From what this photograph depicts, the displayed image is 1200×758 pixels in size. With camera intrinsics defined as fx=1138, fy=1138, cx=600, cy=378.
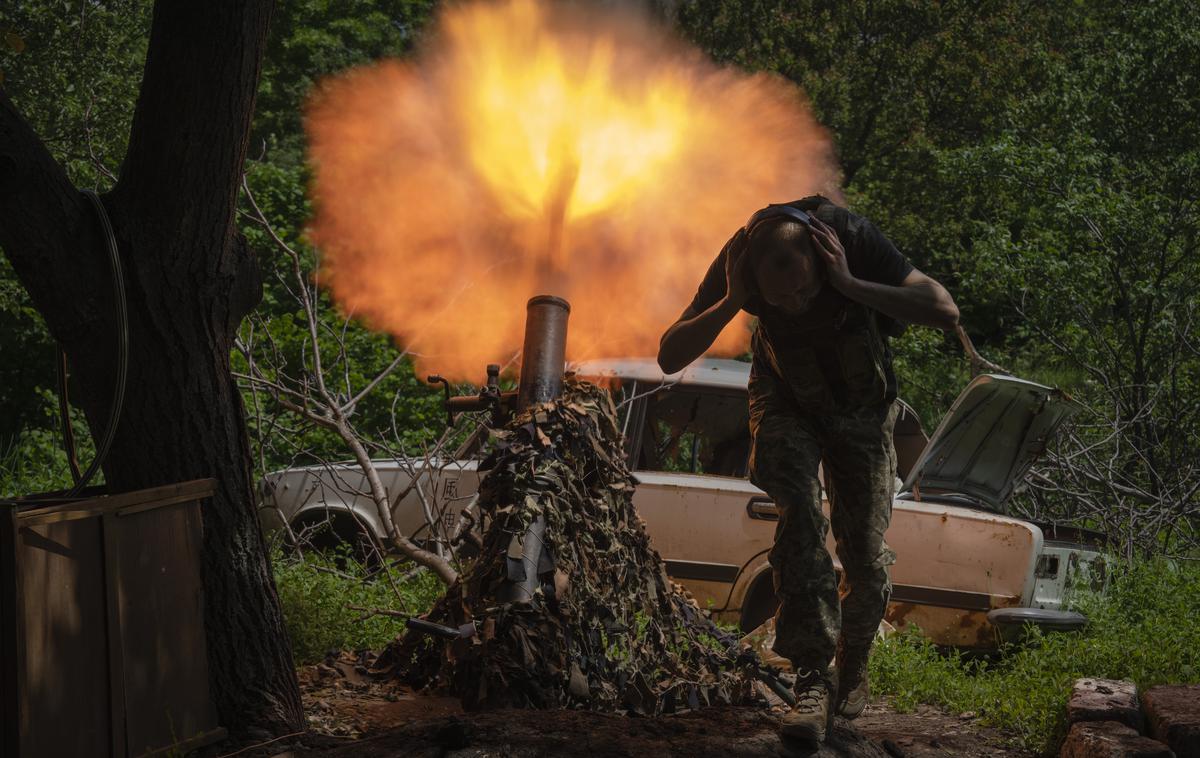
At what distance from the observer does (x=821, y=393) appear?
177 inches

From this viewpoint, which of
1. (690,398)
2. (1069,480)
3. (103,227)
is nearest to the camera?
(103,227)

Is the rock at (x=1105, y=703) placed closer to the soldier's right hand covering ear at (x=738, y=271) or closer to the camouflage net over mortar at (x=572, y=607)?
the camouflage net over mortar at (x=572, y=607)

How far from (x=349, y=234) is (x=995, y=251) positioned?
7585 millimetres

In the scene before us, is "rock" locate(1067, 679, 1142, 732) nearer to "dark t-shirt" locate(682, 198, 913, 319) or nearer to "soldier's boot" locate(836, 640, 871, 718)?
"soldier's boot" locate(836, 640, 871, 718)

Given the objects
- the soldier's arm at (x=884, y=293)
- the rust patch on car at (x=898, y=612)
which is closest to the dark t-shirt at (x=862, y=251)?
the soldier's arm at (x=884, y=293)

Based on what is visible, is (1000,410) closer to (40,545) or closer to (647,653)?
(647,653)

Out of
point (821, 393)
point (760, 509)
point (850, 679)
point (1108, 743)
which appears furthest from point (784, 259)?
point (760, 509)

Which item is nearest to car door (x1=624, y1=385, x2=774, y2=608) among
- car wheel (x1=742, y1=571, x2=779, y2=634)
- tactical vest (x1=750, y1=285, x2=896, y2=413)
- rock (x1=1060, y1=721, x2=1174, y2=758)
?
car wheel (x1=742, y1=571, x2=779, y2=634)

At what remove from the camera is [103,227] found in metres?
3.78

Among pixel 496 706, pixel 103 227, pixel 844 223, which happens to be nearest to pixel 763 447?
pixel 844 223

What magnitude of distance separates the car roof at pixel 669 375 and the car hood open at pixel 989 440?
1207mm

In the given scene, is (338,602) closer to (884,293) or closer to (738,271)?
(738,271)

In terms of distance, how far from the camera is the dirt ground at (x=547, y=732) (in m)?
3.52

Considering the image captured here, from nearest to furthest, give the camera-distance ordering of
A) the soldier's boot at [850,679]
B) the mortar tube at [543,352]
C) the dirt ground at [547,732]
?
the dirt ground at [547,732]
the soldier's boot at [850,679]
the mortar tube at [543,352]
